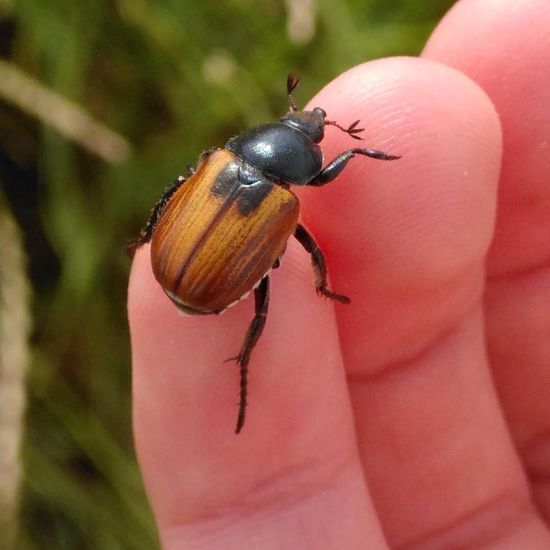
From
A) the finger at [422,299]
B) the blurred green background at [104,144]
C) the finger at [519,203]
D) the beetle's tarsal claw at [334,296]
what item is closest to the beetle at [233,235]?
the beetle's tarsal claw at [334,296]

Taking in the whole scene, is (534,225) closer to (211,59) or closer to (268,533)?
(268,533)

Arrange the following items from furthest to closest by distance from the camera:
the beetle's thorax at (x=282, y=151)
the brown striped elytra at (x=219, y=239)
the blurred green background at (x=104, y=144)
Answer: the blurred green background at (x=104, y=144), the beetle's thorax at (x=282, y=151), the brown striped elytra at (x=219, y=239)

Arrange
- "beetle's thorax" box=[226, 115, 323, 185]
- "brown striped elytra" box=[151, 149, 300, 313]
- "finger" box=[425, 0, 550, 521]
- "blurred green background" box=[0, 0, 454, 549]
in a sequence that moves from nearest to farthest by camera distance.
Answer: "brown striped elytra" box=[151, 149, 300, 313]
"finger" box=[425, 0, 550, 521]
"beetle's thorax" box=[226, 115, 323, 185]
"blurred green background" box=[0, 0, 454, 549]

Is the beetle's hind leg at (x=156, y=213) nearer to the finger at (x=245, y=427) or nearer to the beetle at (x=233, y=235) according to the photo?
the beetle at (x=233, y=235)

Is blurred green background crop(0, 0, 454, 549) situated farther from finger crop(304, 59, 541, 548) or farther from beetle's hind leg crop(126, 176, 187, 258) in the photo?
finger crop(304, 59, 541, 548)

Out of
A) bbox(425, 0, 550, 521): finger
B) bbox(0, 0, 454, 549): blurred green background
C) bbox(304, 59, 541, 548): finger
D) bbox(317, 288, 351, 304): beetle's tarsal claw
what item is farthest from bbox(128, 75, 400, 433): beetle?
bbox(0, 0, 454, 549): blurred green background
